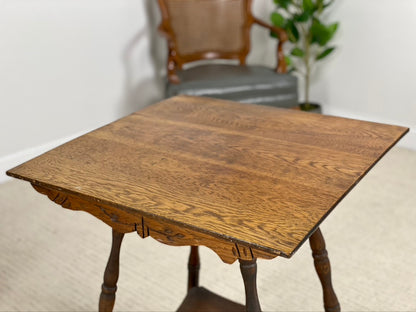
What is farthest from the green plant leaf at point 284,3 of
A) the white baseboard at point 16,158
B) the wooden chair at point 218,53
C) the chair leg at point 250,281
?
the chair leg at point 250,281

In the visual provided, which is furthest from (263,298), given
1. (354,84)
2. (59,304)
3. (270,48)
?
(270,48)

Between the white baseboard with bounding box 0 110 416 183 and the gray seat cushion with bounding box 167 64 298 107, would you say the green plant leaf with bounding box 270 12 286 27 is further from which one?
the white baseboard with bounding box 0 110 416 183

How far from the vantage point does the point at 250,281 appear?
1648 millimetres

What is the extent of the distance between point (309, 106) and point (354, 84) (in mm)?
381

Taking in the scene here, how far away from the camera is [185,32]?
4055 mm

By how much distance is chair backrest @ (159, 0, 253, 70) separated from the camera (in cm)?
401

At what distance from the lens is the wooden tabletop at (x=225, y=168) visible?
4.72 ft

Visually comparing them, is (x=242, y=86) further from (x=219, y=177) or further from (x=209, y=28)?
(x=219, y=177)

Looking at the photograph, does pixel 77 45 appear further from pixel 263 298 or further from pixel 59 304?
pixel 263 298

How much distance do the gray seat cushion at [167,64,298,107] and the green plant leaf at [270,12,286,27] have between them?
55cm

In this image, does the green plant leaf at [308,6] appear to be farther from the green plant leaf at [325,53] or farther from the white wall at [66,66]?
the white wall at [66,66]

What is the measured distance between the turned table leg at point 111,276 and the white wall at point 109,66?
1.89 meters

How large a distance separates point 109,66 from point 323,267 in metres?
2.49

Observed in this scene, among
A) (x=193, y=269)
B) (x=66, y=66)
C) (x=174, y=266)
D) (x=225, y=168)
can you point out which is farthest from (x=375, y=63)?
(x=225, y=168)
